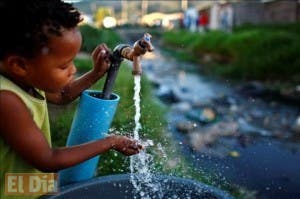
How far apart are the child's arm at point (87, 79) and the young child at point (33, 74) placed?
0.38 meters

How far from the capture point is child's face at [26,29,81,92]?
1359 millimetres

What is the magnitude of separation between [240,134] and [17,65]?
17.6 feet

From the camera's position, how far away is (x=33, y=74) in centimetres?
140

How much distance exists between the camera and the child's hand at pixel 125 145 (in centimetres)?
150

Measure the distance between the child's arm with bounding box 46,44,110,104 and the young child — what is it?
0.38m

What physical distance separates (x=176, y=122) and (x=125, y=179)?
183 inches

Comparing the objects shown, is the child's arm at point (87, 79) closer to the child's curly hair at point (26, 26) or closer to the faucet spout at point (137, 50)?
the faucet spout at point (137, 50)

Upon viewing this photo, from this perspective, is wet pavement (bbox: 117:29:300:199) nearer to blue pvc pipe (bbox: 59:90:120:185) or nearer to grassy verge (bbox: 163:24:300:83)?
grassy verge (bbox: 163:24:300:83)

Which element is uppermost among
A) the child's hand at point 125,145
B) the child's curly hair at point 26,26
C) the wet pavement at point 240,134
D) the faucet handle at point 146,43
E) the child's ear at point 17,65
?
the child's curly hair at point 26,26

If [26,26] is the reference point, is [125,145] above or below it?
below

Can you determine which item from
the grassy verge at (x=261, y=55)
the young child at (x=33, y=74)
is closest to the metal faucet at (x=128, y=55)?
the young child at (x=33, y=74)

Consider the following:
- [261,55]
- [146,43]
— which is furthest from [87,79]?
[261,55]

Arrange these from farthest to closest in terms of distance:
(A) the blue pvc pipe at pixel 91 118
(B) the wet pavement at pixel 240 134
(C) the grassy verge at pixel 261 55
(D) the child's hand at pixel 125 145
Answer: (C) the grassy verge at pixel 261 55 → (B) the wet pavement at pixel 240 134 → (A) the blue pvc pipe at pixel 91 118 → (D) the child's hand at pixel 125 145

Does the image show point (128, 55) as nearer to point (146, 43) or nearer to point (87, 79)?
point (146, 43)
